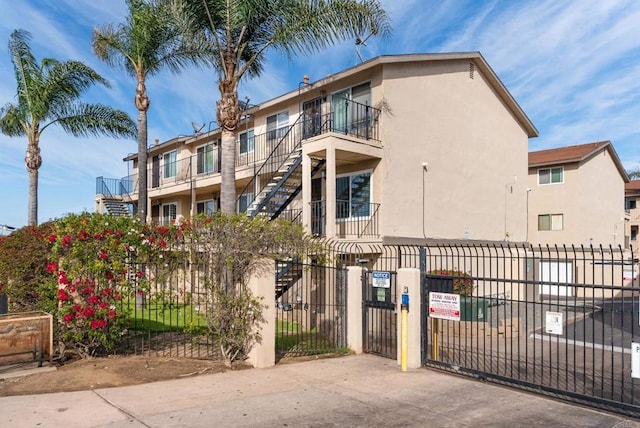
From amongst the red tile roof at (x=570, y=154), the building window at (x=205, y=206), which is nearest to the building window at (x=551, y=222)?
the red tile roof at (x=570, y=154)

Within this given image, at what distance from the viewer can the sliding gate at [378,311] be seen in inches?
364

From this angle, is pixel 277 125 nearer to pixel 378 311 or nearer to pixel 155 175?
pixel 155 175

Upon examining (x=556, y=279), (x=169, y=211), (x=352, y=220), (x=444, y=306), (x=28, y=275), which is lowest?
(x=556, y=279)

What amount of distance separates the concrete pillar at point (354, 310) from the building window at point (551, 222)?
24.9 m

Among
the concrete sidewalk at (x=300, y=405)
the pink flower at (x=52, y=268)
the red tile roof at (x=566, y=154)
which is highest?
the red tile roof at (x=566, y=154)

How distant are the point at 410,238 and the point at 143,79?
12.4 metres

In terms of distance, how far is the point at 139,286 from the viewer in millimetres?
8008

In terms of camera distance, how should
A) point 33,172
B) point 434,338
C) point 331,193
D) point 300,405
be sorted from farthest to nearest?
point 33,172 < point 331,193 < point 434,338 < point 300,405

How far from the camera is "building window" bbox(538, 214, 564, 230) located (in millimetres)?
29781

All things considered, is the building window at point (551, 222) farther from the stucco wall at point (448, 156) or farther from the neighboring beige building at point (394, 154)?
the stucco wall at point (448, 156)

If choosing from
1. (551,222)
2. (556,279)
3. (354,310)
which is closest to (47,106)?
(354,310)

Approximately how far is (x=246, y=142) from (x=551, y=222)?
824 inches

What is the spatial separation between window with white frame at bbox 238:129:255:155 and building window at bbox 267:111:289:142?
4.12 feet

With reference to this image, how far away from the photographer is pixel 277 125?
788 inches
